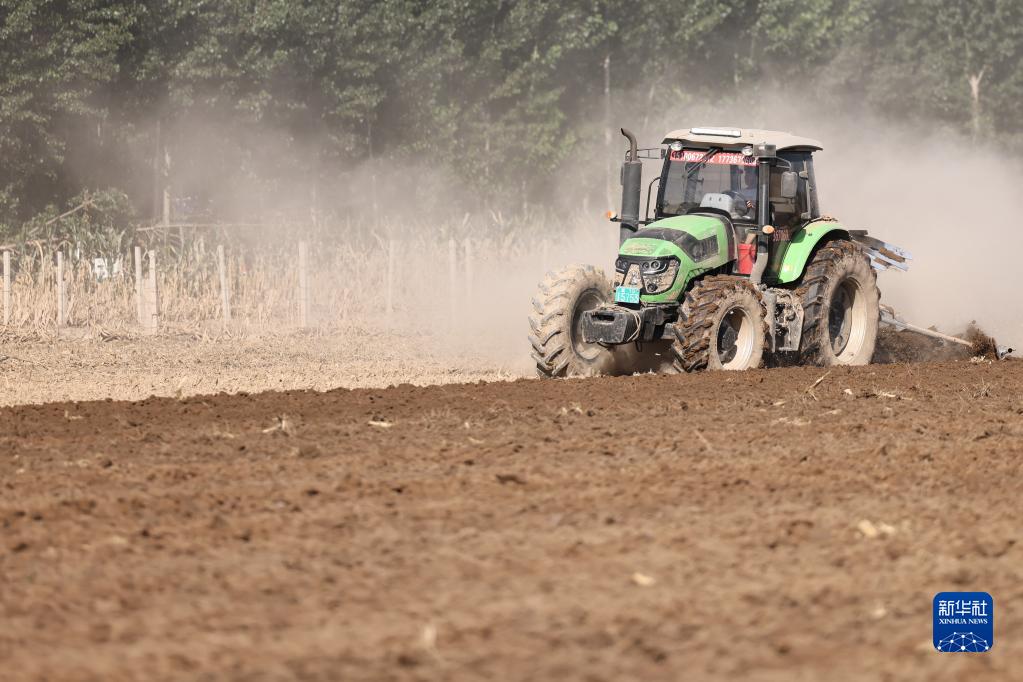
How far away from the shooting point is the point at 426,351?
19.2 meters

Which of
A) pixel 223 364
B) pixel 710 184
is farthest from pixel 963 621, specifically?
pixel 223 364

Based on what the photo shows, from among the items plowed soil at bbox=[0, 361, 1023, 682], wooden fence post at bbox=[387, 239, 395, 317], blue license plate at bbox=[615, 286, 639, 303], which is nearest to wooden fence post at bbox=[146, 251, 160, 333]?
wooden fence post at bbox=[387, 239, 395, 317]

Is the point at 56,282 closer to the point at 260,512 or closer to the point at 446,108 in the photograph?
the point at 260,512

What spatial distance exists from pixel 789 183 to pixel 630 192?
5.37ft

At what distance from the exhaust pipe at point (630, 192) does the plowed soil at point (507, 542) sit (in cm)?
352

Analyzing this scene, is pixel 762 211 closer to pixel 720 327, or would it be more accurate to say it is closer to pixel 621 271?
pixel 720 327

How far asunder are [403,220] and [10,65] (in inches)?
564

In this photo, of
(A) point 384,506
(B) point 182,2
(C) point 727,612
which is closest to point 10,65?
(B) point 182,2

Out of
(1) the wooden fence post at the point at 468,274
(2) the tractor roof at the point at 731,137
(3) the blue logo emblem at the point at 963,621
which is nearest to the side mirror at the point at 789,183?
(2) the tractor roof at the point at 731,137

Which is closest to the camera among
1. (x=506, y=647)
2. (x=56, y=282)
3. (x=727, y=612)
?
(x=506, y=647)

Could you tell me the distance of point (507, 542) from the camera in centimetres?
657

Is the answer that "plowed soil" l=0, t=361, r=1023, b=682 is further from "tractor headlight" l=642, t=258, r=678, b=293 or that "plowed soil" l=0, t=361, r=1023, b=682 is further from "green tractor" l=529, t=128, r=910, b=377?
"tractor headlight" l=642, t=258, r=678, b=293

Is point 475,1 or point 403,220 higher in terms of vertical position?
point 475,1

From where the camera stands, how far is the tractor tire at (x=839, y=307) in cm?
1388
